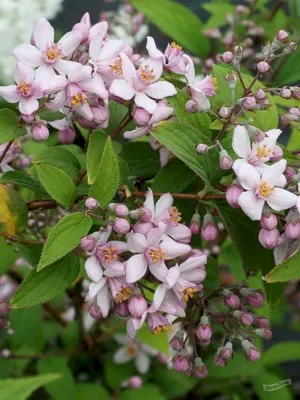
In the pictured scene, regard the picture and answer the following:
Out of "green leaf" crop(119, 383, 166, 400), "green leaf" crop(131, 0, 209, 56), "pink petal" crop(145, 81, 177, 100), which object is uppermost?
"pink petal" crop(145, 81, 177, 100)

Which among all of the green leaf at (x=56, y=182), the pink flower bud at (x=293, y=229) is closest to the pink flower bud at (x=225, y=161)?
the pink flower bud at (x=293, y=229)

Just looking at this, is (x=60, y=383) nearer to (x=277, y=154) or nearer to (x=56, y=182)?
(x=56, y=182)

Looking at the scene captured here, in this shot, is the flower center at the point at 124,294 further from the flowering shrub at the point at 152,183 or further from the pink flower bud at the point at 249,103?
the pink flower bud at the point at 249,103

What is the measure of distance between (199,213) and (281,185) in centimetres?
20

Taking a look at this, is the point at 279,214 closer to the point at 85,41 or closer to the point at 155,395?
the point at 85,41

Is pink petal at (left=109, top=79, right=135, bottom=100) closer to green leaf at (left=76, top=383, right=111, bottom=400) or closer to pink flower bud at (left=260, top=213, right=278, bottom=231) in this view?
pink flower bud at (left=260, top=213, right=278, bottom=231)

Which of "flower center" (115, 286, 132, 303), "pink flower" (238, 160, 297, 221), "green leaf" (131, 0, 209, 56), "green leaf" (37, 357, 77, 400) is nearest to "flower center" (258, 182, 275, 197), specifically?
"pink flower" (238, 160, 297, 221)

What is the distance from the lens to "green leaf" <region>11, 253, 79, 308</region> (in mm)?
937

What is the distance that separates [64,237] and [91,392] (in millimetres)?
994

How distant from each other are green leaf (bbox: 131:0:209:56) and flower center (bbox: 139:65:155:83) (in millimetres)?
946

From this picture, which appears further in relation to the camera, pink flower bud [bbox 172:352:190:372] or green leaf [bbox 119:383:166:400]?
green leaf [bbox 119:383:166:400]

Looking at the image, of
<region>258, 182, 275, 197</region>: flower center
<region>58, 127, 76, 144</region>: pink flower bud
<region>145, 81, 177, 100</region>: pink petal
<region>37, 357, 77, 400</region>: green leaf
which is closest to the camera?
<region>258, 182, 275, 197</region>: flower center

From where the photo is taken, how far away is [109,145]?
884 millimetres

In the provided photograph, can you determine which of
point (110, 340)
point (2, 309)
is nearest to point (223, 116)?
point (2, 309)
